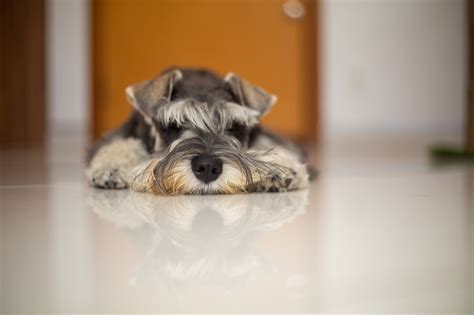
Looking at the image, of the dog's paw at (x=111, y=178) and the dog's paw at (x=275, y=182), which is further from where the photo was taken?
the dog's paw at (x=111, y=178)

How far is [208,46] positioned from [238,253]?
6.56 meters

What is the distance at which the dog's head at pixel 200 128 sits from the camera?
223cm

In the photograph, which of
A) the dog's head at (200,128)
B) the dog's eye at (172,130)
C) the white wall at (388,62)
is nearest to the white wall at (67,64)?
the white wall at (388,62)

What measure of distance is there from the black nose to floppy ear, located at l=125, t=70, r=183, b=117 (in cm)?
49

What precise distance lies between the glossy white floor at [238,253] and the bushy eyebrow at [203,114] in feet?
1.12

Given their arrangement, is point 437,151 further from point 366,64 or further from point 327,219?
point 366,64

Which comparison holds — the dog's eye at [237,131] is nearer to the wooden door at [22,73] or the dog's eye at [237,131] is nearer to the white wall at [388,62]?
the wooden door at [22,73]

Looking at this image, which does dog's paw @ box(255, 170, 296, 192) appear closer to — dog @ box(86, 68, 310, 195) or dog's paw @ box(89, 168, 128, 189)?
dog @ box(86, 68, 310, 195)

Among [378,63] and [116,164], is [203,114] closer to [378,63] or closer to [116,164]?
[116,164]

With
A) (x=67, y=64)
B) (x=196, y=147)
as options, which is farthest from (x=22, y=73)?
(x=196, y=147)

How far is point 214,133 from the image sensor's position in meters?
2.39

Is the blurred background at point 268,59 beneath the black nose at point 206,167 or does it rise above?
above

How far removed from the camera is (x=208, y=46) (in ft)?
25.0

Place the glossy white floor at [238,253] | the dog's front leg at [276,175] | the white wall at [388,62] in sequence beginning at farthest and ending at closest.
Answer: the white wall at [388,62] < the dog's front leg at [276,175] < the glossy white floor at [238,253]
